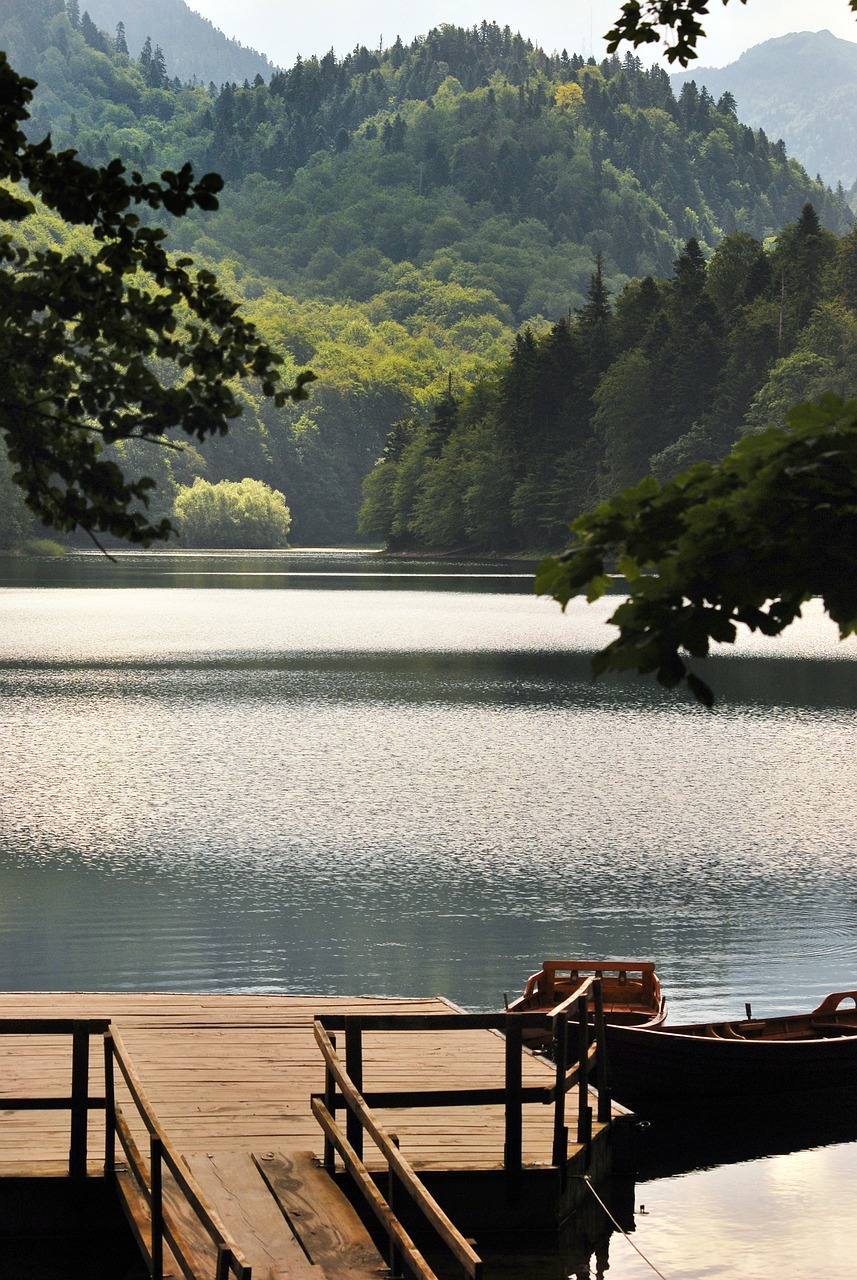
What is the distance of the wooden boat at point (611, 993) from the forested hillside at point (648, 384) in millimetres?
97854

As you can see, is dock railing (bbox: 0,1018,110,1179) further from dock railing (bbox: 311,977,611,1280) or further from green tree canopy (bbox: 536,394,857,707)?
green tree canopy (bbox: 536,394,857,707)

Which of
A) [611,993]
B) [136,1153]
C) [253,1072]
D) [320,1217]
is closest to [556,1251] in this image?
[320,1217]

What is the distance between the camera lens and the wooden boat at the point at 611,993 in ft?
53.2

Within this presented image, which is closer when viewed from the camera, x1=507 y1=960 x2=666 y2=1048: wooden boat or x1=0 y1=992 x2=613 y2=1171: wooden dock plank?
x1=0 y1=992 x2=613 y2=1171: wooden dock plank

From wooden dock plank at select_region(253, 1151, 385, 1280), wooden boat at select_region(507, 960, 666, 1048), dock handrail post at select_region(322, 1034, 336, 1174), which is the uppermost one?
dock handrail post at select_region(322, 1034, 336, 1174)

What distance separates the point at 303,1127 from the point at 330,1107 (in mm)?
533

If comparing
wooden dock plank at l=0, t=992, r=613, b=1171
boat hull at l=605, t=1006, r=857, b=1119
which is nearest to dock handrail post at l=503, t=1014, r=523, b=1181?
wooden dock plank at l=0, t=992, r=613, b=1171

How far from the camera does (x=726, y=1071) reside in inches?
610

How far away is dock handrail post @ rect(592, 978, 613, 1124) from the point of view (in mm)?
12977

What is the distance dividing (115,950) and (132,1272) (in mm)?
10681

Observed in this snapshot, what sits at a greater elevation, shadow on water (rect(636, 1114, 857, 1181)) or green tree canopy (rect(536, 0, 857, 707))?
green tree canopy (rect(536, 0, 857, 707))

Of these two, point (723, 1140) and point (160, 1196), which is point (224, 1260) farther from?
point (723, 1140)

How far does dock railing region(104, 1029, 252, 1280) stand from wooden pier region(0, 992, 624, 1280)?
0.02 meters

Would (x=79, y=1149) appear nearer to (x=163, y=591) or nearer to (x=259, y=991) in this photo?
(x=259, y=991)
